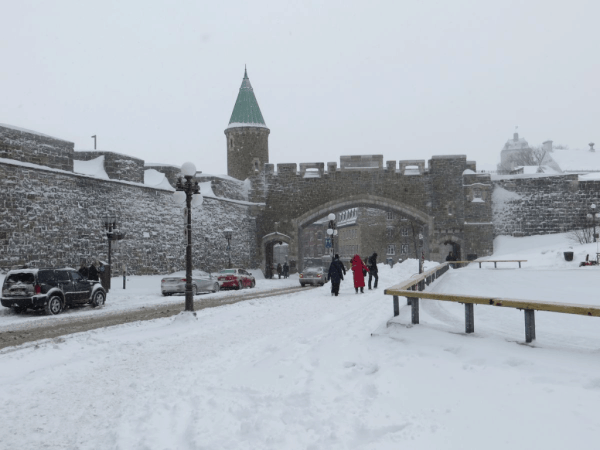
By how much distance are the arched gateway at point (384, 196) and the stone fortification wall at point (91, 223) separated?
5627 millimetres

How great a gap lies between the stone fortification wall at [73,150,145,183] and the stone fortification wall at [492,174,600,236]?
2649 centimetres

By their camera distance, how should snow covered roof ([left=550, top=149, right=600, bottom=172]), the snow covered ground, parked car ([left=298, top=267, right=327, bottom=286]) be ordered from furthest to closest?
snow covered roof ([left=550, top=149, right=600, bottom=172]), parked car ([left=298, top=267, right=327, bottom=286]), the snow covered ground

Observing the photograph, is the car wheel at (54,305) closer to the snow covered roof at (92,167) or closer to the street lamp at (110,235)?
the street lamp at (110,235)

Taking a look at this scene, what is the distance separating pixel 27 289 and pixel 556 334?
12602 millimetres

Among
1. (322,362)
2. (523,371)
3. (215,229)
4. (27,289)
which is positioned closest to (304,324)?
(322,362)

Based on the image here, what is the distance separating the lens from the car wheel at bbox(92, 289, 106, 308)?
16.0m

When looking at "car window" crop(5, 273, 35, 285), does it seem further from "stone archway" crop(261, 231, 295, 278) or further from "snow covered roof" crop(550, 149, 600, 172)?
"snow covered roof" crop(550, 149, 600, 172)

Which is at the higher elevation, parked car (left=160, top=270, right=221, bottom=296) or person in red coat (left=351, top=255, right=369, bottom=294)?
person in red coat (left=351, top=255, right=369, bottom=294)

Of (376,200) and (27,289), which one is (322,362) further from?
(376,200)

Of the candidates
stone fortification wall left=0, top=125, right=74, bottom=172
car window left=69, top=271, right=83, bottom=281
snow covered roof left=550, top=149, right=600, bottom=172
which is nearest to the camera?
car window left=69, top=271, right=83, bottom=281

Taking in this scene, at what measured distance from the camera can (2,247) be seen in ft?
60.6

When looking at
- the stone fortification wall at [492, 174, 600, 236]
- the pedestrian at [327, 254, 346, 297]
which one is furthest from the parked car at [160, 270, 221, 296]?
the stone fortification wall at [492, 174, 600, 236]

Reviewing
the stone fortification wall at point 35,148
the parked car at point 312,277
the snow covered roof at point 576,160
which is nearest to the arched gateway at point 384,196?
the parked car at point 312,277

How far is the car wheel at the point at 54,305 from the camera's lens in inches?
549
